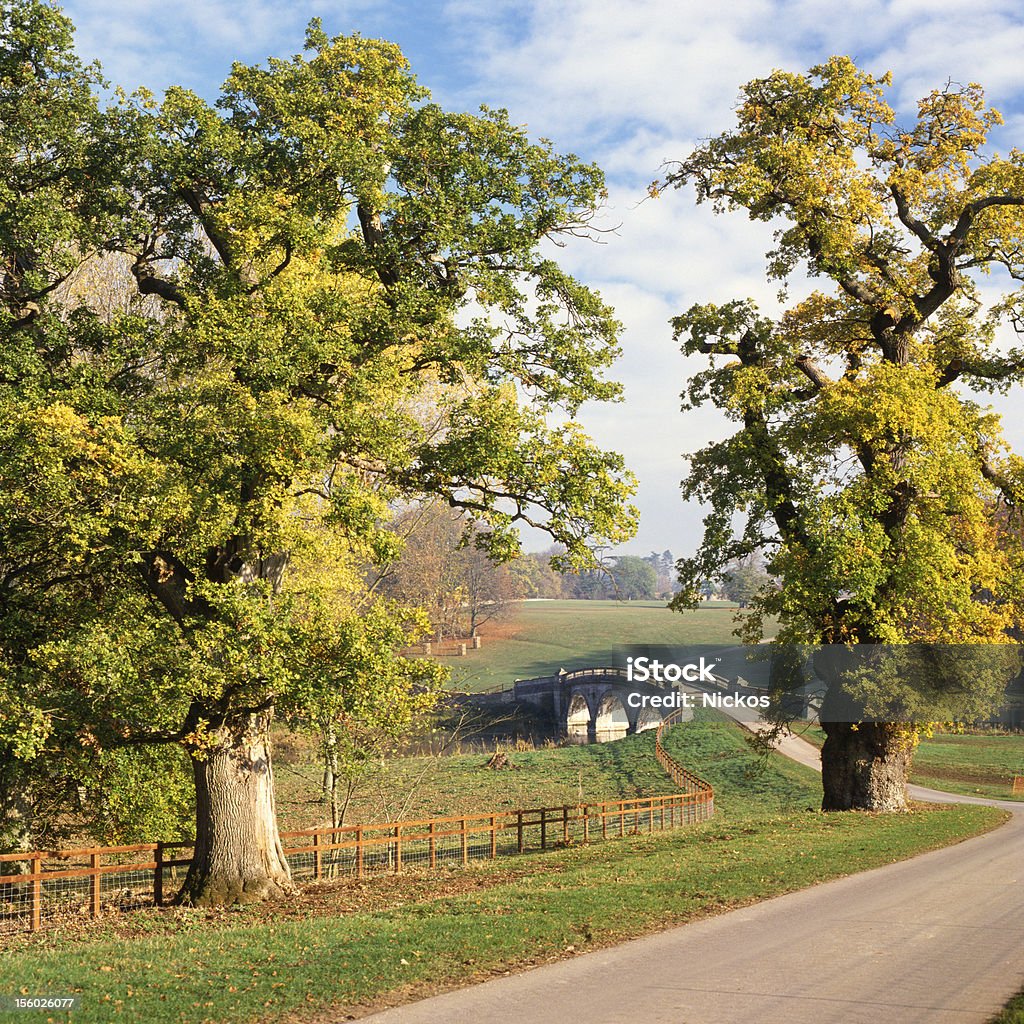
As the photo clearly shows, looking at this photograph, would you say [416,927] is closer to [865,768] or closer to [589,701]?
[865,768]

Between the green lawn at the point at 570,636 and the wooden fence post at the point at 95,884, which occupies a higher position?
the green lawn at the point at 570,636

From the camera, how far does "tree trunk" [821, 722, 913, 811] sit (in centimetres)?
2648

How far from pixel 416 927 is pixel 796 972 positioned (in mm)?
4727

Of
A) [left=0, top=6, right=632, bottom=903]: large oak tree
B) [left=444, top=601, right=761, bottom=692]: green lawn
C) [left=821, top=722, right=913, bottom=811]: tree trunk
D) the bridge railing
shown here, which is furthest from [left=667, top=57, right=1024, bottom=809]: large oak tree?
[left=444, top=601, right=761, bottom=692]: green lawn

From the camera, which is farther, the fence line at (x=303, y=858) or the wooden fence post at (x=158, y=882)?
the wooden fence post at (x=158, y=882)

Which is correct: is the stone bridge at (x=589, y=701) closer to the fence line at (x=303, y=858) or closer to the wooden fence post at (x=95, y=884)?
the fence line at (x=303, y=858)

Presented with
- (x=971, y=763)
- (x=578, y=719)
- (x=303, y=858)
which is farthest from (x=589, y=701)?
(x=303, y=858)

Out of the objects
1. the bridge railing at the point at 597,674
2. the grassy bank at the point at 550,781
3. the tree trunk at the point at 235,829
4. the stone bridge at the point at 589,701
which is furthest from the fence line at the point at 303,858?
the stone bridge at the point at 589,701

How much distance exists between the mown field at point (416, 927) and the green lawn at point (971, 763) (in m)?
22.0

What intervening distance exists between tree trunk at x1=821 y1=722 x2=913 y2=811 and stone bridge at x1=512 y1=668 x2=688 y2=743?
1690 inches

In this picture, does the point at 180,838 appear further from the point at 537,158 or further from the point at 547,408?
the point at 537,158

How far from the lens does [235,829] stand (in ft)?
54.9

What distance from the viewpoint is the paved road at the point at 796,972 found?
895cm

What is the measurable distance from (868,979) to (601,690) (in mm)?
61183
